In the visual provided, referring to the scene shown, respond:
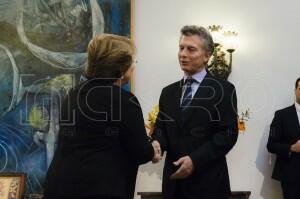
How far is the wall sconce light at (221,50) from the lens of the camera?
318 centimetres

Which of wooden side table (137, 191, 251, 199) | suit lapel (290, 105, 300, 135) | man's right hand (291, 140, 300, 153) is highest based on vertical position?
suit lapel (290, 105, 300, 135)

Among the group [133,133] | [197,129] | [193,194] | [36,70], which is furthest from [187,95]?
[36,70]

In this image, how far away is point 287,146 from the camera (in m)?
2.98

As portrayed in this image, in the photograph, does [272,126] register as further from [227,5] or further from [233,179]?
[227,5]

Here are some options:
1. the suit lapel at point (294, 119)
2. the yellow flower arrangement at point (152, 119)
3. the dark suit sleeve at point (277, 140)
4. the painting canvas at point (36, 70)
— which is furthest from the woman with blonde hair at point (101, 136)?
the suit lapel at point (294, 119)

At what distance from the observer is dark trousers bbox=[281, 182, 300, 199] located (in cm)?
296

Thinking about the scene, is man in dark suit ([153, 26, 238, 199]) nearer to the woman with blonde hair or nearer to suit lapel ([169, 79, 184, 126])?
suit lapel ([169, 79, 184, 126])

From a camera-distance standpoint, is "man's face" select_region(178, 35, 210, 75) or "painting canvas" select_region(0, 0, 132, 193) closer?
"man's face" select_region(178, 35, 210, 75)

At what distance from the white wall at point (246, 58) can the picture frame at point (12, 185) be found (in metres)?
1.14

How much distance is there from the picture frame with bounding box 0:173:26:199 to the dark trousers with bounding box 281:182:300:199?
2.05 meters

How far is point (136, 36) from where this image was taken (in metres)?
3.24

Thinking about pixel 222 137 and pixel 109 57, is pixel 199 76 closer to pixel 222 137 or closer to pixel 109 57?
pixel 222 137

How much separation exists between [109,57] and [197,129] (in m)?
0.71

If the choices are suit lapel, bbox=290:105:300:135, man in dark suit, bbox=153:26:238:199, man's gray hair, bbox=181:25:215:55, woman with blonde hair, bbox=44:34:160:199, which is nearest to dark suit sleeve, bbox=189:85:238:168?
man in dark suit, bbox=153:26:238:199
